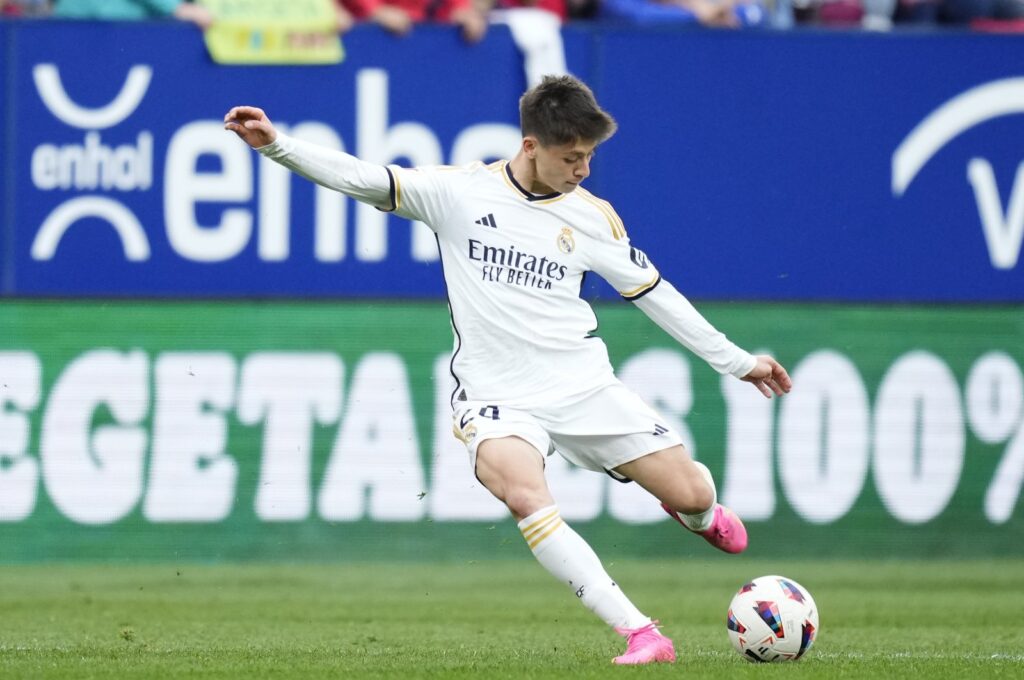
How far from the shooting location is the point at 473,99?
1409 cm

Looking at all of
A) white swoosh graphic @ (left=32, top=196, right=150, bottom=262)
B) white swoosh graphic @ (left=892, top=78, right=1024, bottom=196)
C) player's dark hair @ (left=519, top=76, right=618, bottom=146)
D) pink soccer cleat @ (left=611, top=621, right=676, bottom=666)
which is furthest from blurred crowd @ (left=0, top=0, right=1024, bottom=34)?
pink soccer cleat @ (left=611, top=621, right=676, bottom=666)

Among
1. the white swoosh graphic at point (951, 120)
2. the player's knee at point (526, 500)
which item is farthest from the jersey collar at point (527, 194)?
the white swoosh graphic at point (951, 120)

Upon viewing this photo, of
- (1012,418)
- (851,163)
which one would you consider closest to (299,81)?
(851,163)

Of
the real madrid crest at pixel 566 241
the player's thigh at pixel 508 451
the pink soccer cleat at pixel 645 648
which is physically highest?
the real madrid crest at pixel 566 241

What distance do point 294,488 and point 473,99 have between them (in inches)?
143

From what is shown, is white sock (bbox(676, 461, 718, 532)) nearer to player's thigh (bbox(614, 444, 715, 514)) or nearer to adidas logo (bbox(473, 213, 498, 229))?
player's thigh (bbox(614, 444, 715, 514))

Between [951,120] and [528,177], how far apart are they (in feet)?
24.7

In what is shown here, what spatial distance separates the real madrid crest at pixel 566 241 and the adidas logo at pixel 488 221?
28 centimetres

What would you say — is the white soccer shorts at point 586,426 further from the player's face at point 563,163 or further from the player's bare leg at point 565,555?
the player's face at point 563,163

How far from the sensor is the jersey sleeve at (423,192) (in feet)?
25.4

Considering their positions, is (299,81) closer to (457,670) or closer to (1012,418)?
(1012,418)

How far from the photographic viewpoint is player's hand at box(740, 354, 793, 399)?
7.89m

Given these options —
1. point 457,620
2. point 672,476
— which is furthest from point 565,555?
point 457,620

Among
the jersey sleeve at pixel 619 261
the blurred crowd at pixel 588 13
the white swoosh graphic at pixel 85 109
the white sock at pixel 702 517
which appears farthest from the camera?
the blurred crowd at pixel 588 13
